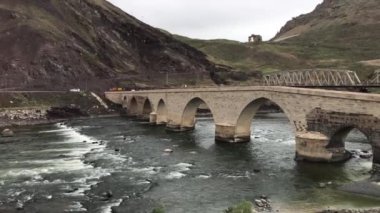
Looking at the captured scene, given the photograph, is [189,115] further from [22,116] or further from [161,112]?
[22,116]

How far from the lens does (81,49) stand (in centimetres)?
14188

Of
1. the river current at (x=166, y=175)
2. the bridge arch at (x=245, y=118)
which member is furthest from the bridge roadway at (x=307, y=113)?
the river current at (x=166, y=175)

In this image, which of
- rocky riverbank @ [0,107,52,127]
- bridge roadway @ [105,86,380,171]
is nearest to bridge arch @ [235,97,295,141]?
bridge roadway @ [105,86,380,171]

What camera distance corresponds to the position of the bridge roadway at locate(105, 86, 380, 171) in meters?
41.0

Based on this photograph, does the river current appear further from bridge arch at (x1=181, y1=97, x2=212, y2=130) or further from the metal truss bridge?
bridge arch at (x1=181, y1=97, x2=212, y2=130)

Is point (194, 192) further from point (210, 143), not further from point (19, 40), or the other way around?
point (19, 40)

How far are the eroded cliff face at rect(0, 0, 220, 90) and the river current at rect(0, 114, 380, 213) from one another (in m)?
62.2

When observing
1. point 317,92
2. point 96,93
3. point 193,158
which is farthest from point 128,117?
point 317,92

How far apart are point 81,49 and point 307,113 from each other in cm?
10487

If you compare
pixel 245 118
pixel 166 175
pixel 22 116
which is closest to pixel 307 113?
pixel 245 118

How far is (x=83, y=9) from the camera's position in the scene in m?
166

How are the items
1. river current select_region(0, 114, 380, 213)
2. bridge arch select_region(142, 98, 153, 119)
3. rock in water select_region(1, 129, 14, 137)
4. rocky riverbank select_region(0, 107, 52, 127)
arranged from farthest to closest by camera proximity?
bridge arch select_region(142, 98, 153, 119) < rocky riverbank select_region(0, 107, 52, 127) < rock in water select_region(1, 129, 14, 137) < river current select_region(0, 114, 380, 213)

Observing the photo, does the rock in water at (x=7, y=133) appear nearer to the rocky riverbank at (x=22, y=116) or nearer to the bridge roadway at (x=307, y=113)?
the rocky riverbank at (x=22, y=116)

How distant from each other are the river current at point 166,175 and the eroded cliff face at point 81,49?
62.2 metres
